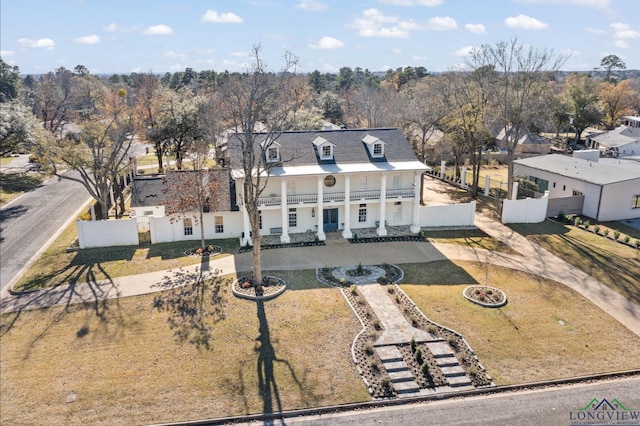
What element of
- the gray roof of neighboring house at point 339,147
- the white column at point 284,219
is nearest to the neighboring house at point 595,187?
the gray roof of neighboring house at point 339,147

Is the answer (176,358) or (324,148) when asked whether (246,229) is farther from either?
(176,358)

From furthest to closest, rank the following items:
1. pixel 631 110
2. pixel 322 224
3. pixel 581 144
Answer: pixel 631 110 → pixel 581 144 → pixel 322 224

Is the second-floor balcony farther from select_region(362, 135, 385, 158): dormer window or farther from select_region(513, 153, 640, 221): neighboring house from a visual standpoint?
select_region(513, 153, 640, 221): neighboring house

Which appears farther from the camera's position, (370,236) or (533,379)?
(370,236)

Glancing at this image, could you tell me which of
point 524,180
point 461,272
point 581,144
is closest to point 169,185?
point 461,272

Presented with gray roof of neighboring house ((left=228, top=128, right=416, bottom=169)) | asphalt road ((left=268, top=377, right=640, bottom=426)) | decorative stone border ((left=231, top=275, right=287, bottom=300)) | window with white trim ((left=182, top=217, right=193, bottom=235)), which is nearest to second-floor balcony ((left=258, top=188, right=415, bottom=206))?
gray roof of neighboring house ((left=228, top=128, right=416, bottom=169))

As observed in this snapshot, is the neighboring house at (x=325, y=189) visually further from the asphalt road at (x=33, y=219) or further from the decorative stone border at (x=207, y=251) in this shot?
the asphalt road at (x=33, y=219)

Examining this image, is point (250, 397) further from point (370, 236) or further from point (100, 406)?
point (370, 236)

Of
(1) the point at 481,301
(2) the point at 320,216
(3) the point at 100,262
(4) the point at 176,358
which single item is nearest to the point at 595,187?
(1) the point at 481,301
